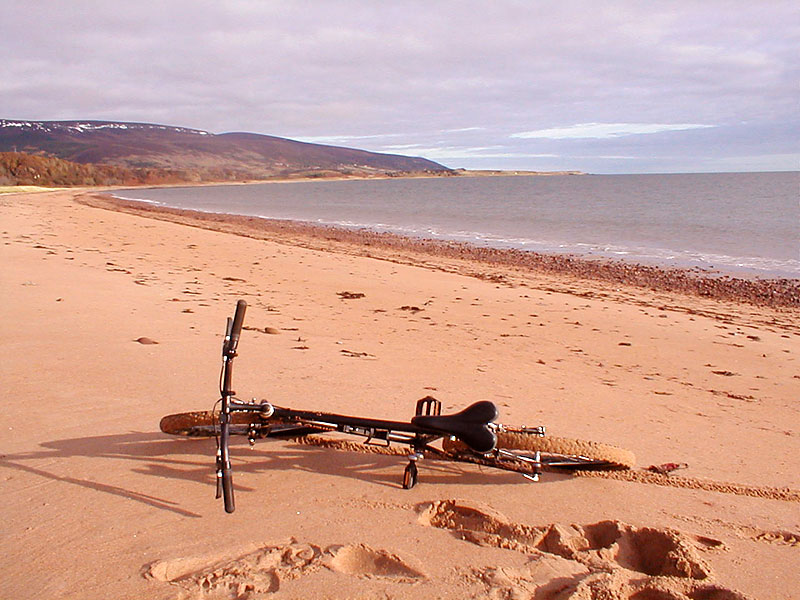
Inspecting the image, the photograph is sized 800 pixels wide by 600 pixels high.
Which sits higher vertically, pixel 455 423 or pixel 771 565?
pixel 455 423

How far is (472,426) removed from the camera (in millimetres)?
3582

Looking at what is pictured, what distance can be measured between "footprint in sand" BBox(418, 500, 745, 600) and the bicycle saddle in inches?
13.3

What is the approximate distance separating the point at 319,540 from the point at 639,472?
2.07 m

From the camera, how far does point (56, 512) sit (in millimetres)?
3439

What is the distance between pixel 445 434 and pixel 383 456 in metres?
0.77

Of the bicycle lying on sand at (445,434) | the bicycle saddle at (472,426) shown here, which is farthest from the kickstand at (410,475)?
the bicycle saddle at (472,426)

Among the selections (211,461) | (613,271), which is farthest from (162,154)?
(211,461)

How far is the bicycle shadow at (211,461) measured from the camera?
3914mm

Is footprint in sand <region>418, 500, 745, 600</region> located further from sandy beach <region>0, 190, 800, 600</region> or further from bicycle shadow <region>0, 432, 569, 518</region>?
bicycle shadow <region>0, 432, 569, 518</region>

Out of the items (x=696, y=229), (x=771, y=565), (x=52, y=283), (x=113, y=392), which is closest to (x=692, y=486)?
(x=771, y=565)

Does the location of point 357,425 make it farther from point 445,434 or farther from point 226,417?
point 226,417

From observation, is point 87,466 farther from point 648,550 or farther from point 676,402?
point 676,402

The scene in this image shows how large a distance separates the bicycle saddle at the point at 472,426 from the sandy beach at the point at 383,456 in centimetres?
34

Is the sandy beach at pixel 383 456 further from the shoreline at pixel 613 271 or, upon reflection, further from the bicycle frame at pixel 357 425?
the shoreline at pixel 613 271
